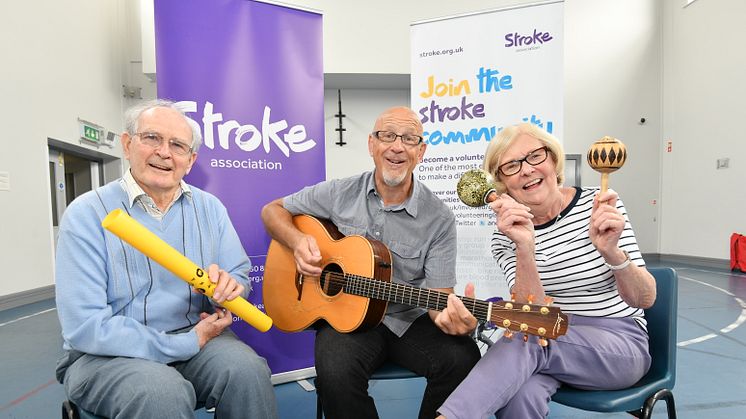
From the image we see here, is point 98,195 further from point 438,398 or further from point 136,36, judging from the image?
point 136,36

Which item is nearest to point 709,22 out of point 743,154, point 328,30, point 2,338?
point 743,154

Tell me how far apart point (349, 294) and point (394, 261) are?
0.32 metres

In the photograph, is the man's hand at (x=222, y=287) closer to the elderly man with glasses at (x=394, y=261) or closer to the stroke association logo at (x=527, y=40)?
the elderly man with glasses at (x=394, y=261)

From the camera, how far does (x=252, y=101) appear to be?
2770mm

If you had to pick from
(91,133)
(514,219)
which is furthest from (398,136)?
(91,133)

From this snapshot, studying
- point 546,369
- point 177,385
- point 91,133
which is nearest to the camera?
point 177,385

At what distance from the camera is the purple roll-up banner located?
2.59 m

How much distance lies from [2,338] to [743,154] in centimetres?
1139

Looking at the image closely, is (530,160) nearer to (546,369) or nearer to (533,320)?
(533,320)

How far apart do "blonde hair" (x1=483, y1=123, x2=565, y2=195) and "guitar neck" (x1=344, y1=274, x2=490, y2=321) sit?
502 millimetres

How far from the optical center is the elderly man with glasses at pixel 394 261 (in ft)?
5.79

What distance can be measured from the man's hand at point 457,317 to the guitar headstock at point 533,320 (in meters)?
0.18

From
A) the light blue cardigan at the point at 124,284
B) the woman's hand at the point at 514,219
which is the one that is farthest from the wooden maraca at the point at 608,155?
the light blue cardigan at the point at 124,284

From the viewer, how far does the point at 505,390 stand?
1404 mm
